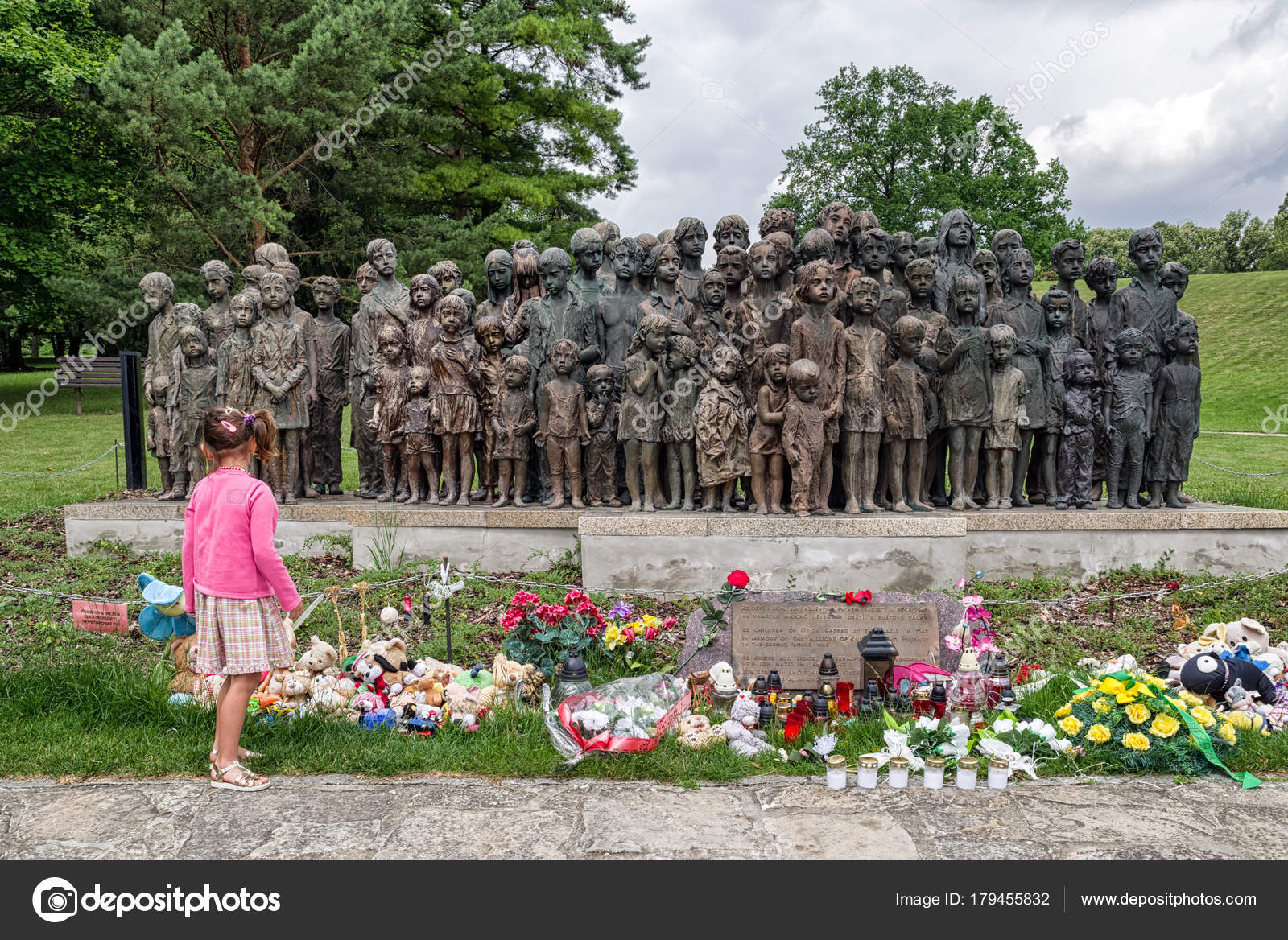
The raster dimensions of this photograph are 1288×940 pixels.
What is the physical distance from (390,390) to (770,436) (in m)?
3.51

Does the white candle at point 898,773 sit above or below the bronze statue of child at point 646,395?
below

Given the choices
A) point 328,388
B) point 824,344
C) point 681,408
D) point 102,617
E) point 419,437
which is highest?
point 824,344

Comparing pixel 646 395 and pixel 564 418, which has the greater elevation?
pixel 646 395

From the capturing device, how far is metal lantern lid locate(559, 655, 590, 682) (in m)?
5.32

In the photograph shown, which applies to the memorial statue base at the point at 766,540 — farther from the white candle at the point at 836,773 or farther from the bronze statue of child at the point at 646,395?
the white candle at the point at 836,773

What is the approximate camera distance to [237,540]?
434 cm

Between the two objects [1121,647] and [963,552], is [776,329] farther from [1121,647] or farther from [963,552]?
[1121,647]

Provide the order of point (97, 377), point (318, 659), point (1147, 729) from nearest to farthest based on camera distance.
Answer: point (1147, 729) → point (318, 659) → point (97, 377)

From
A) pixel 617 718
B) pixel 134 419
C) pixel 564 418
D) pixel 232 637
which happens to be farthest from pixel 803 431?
pixel 134 419

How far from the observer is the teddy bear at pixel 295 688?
531 cm

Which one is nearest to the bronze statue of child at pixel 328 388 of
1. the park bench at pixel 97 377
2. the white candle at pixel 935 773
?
the white candle at pixel 935 773

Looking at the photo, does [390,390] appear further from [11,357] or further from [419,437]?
[11,357]

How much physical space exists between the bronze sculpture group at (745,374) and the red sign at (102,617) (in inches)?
103

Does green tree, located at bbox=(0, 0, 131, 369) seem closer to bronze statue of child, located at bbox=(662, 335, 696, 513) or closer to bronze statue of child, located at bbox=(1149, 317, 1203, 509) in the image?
bronze statue of child, located at bbox=(662, 335, 696, 513)
